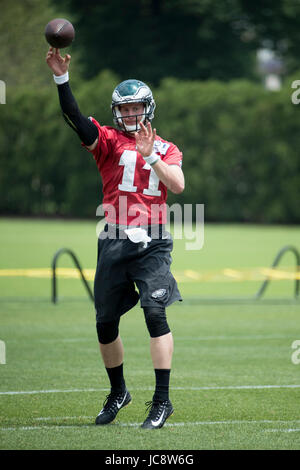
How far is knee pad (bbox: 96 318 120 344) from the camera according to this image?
578 centimetres

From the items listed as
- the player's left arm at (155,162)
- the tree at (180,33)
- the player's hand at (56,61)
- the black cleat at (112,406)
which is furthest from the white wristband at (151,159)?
the tree at (180,33)

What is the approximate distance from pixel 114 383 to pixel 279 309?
625 centimetres

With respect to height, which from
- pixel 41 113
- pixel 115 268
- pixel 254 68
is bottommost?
pixel 115 268

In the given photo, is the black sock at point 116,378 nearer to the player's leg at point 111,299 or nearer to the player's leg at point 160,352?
the player's leg at point 111,299

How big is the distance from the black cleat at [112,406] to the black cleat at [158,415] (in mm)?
311

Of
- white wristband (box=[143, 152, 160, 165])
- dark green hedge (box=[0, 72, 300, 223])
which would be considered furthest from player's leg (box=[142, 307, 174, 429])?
dark green hedge (box=[0, 72, 300, 223])

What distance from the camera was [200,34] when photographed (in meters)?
40.9

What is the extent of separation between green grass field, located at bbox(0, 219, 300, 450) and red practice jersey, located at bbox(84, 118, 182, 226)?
140cm

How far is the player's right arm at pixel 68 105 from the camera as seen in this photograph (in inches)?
217

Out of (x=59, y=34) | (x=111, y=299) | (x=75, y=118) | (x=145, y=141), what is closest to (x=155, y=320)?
(x=111, y=299)

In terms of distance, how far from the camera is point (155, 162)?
543 centimetres

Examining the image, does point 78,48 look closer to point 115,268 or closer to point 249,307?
point 249,307

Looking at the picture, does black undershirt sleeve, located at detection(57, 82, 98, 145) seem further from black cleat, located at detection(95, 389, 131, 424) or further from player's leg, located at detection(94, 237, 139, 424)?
black cleat, located at detection(95, 389, 131, 424)
